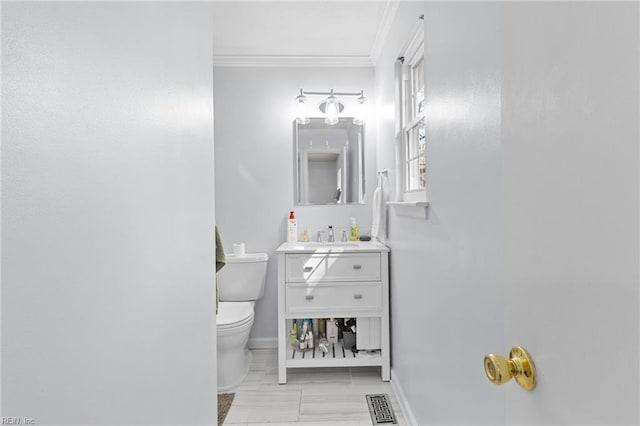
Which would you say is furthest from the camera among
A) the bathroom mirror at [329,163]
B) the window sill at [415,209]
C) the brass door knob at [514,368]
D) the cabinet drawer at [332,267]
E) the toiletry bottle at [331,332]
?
the bathroom mirror at [329,163]

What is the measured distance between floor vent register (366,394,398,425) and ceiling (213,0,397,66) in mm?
2369

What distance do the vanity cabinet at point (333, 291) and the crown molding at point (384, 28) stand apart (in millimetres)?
1471

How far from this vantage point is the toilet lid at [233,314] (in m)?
2.24

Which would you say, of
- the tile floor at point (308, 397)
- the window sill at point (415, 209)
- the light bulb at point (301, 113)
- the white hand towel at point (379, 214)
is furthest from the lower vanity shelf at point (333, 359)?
the light bulb at point (301, 113)

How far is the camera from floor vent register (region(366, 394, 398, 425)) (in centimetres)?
193

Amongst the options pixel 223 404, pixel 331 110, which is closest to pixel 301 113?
pixel 331 110

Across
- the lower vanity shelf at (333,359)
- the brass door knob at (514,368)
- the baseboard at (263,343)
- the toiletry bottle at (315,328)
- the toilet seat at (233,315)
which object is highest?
the brass door knob at (514,368)

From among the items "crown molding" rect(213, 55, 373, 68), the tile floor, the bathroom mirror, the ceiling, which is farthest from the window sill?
"crown molding" rect(213, 55, 373, 68)

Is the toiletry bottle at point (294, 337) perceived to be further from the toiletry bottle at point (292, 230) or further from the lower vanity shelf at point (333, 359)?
the toiletry bottle at point (292, 230)

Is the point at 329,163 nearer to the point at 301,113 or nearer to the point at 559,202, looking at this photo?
the point at 301,113

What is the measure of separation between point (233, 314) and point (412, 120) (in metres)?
1.67

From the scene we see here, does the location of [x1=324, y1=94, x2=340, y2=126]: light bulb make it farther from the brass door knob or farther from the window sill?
the brass door knob

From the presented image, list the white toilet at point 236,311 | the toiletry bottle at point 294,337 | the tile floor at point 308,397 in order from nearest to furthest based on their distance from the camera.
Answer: the tile floor at point 308,397 → the white toilet at point 236,311 → the toiletry bottle at point 294,337

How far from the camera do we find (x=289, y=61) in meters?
2.94
